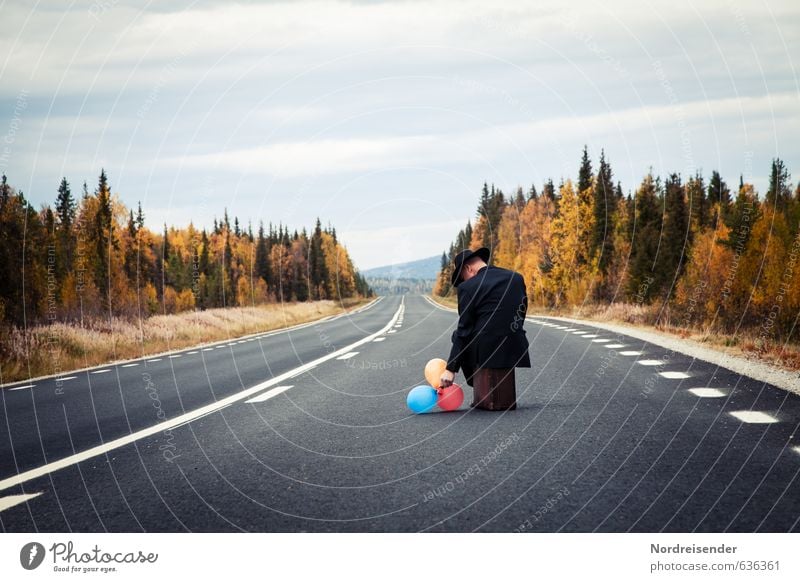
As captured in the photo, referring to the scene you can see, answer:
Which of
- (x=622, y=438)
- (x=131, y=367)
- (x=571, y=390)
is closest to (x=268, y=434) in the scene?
(x=622, y=438)

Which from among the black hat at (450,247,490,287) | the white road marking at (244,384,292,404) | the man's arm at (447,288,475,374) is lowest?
the white road marking at (244,384,292,404)

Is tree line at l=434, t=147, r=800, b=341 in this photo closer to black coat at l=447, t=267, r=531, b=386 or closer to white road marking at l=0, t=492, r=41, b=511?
black coat at l=447, t=267, r=531, b=386

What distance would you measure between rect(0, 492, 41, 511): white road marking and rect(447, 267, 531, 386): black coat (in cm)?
390

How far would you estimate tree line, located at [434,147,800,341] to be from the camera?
3022 cm

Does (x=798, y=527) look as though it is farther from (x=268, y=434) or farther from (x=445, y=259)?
(x=445, y=259)

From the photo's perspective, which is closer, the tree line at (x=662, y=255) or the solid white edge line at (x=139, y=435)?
the solid white edge line at (x=139, y=435)

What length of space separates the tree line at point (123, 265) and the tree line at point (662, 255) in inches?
913

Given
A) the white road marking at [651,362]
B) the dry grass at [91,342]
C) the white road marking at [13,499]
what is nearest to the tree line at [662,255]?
the white road marking at [651,362]

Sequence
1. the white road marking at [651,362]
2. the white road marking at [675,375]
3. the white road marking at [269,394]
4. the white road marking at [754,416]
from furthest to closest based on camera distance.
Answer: the white road marking at [651,362] < the white road marking at [675,375] < the white road marking at [269,394] < the white road marking at [754,416]

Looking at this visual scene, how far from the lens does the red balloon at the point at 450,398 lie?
691 cm

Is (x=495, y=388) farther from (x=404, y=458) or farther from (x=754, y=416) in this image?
(x=754, y=416)

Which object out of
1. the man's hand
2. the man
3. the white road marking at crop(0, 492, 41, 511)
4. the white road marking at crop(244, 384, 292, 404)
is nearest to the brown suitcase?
the man

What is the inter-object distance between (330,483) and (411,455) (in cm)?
90

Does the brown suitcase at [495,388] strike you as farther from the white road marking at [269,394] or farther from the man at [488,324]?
the white road marking at [269,394]
